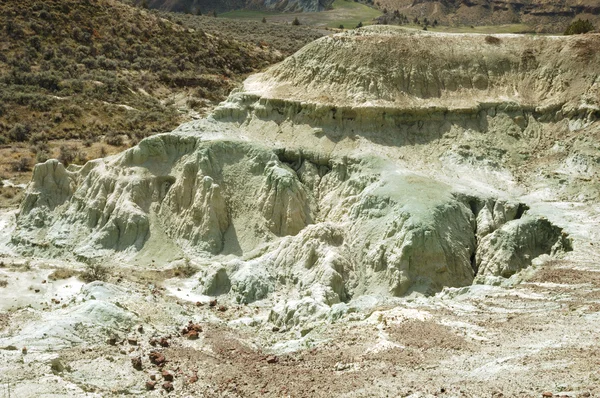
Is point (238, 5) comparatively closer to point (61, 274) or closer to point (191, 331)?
point (61, 274)

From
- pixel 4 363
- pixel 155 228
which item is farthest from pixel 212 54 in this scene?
pixel 4 363

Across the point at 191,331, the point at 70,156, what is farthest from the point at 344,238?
the point at 70,156

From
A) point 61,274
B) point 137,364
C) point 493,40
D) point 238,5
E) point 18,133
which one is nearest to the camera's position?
point 137,364

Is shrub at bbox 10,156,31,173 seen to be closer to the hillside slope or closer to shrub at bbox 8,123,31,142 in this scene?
the hillside slope

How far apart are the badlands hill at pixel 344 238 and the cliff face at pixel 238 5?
416ft

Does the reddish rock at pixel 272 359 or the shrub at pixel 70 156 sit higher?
the reddish rock at pixel 272 359

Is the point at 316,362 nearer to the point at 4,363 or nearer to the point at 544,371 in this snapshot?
the point at 544,371

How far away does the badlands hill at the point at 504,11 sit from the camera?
129875 mm

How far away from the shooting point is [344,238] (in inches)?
1014

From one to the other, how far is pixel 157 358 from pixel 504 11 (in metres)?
144

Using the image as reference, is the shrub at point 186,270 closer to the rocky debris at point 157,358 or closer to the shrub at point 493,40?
the rocky debris at point 157,358

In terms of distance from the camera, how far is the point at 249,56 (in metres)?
73.6

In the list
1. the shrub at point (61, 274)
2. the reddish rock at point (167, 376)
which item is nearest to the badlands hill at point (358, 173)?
the shrub at point (61, 274)

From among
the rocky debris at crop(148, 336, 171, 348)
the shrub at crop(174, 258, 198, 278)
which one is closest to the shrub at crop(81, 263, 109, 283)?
the shrub at crop(174, 258, 198, 278)
